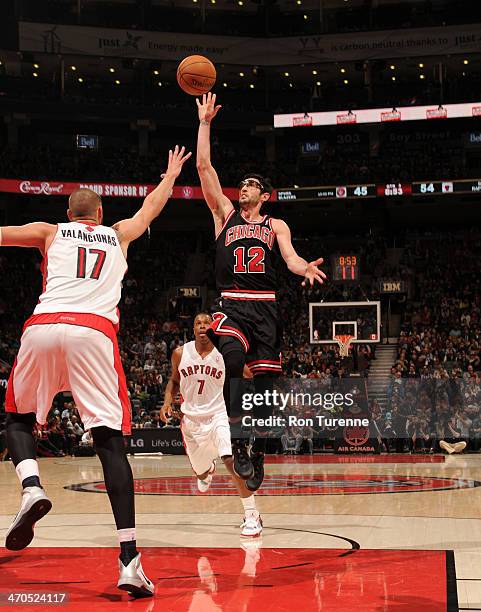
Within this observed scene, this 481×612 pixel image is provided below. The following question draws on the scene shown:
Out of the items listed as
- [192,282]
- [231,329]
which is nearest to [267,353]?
[231,329]

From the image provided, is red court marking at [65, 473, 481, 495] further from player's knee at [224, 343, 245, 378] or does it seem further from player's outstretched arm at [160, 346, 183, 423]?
player's knee at [224, 343, 245, 378]

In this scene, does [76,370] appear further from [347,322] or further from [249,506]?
[347,322]

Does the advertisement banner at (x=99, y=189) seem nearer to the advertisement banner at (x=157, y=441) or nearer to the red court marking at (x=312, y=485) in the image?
the advertisement banner at (x=157, y=441)

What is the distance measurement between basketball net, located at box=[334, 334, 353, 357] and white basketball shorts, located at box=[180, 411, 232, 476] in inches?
681

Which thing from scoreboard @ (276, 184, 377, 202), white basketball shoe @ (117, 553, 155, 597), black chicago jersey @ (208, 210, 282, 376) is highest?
scoreboard @ (276, 184, 377, 202)

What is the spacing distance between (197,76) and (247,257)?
6.69ft

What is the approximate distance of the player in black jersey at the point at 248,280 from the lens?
25.4 ft

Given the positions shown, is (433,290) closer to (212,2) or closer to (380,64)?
(380,64)

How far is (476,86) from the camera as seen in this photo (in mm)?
39250

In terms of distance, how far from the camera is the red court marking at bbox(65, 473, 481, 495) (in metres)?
12.3

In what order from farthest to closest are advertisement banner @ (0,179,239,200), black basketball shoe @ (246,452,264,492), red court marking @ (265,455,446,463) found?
advertisement banner @ (0,179,239,200) → red court marking @ (265,455,446,463) → black basketball shoe @ (246,452,264,492)

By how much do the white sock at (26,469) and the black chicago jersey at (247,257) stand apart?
304cm

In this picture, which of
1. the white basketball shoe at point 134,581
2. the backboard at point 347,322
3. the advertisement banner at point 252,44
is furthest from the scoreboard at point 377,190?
the white basketball shoe at point 134,581

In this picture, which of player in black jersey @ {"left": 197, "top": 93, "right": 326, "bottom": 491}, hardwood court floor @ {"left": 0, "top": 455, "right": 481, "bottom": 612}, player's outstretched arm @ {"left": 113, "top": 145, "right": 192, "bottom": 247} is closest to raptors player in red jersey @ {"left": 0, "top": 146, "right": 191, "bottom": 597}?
player's outstretched arm @ {"left": 113, "top": 145, "right": 192, "bottom": 247}
